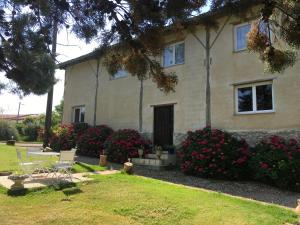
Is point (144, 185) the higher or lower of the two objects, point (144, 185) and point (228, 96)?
the lower

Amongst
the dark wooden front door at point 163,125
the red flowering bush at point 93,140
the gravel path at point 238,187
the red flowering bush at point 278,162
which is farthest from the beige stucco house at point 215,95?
the gravel path at point 238,187

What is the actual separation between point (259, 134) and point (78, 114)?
13532 millimetres

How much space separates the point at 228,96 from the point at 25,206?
8.64m

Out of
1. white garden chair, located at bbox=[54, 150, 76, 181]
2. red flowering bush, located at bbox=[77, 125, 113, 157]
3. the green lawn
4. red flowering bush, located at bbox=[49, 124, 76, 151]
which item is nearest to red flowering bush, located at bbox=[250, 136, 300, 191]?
the green lawn

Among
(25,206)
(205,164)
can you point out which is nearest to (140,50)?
(25,206)

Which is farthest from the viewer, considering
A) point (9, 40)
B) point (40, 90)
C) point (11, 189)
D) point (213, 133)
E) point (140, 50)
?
point (213, 133)

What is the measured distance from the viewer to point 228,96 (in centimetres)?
1373

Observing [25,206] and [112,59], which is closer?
[112,59]

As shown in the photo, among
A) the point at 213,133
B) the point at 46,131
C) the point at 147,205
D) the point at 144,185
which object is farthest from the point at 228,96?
the point at 46,131

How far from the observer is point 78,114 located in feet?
75.7

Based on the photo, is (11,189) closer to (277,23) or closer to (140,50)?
(140,50)

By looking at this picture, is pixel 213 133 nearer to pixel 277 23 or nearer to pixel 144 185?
pixel 144 185

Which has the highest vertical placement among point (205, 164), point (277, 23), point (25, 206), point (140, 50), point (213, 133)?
point (277, 23)

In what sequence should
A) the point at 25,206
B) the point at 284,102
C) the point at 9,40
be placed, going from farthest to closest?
the point at 284,102 < the point at 25,206 < the point at 9,40
